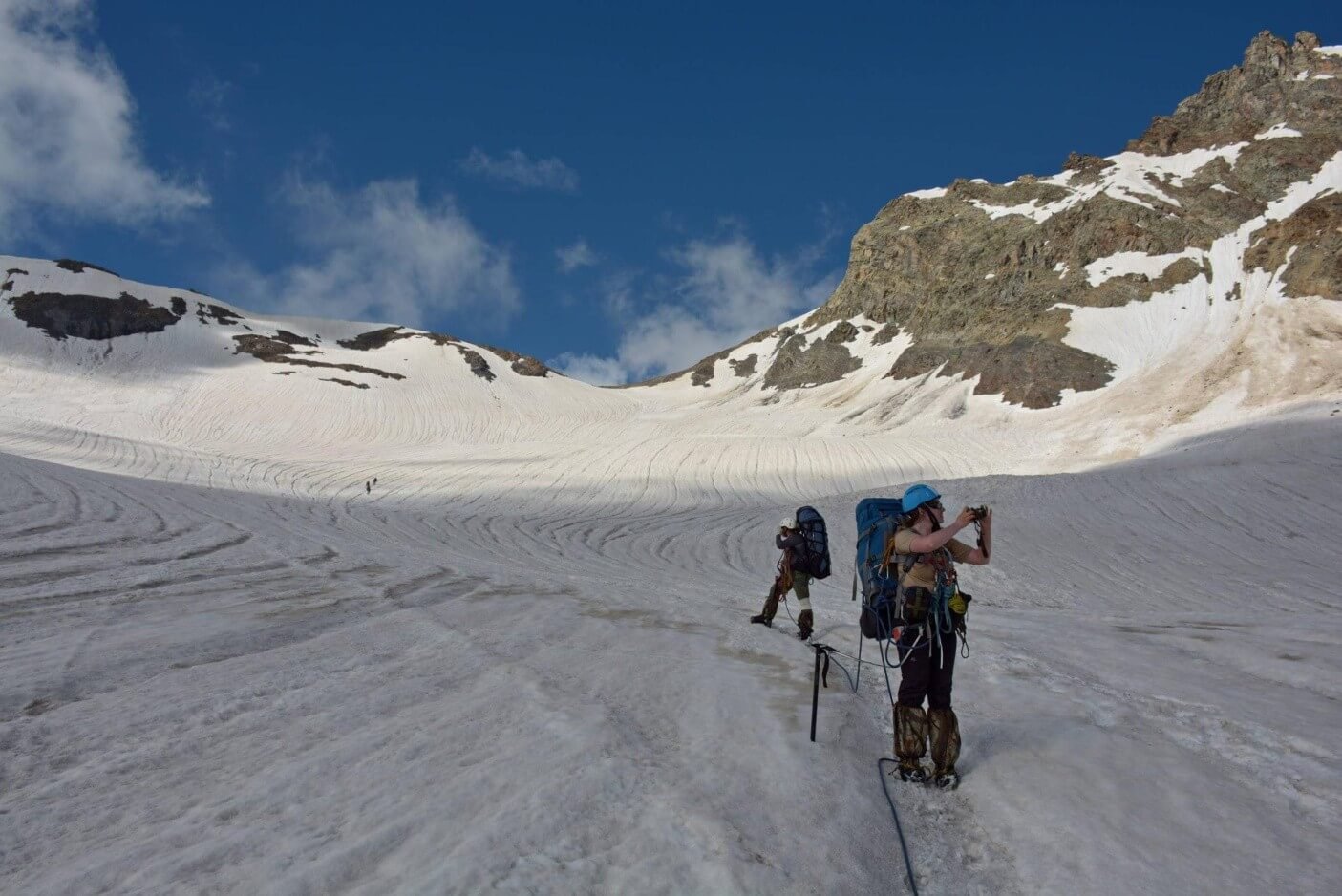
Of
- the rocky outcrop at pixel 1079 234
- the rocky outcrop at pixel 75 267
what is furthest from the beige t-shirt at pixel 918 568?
the rocky outcrop at pixel 75 267

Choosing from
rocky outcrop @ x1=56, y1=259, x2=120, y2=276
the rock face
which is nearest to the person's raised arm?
the rock face

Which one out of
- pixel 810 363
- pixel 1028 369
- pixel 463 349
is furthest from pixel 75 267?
pixel 1028 369

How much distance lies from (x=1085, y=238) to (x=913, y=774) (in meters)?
74.1

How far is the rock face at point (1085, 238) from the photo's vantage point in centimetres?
5334

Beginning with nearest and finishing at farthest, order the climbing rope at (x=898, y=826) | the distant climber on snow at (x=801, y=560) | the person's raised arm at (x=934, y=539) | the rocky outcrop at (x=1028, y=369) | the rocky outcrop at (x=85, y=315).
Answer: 1. the climbing rope at (x=898, y=826)
2. the person's raised arm at (x=934, y=539)
3. the distant climber on snow at (x=801, y=560)
4. the rocky outcrop at (x=1028, y=369)
5. the rocky outcrop at (x=85, y=315)

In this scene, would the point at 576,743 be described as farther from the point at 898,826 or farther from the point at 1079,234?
the point at 1079,234

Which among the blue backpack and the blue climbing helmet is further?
the blue backpack

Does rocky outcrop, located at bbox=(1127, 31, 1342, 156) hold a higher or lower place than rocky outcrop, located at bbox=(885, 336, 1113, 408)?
higher

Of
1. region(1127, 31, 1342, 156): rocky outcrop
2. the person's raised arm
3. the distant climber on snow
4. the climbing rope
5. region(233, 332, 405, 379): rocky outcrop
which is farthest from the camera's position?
region(233, 332, 405, 379): rocky outcrop

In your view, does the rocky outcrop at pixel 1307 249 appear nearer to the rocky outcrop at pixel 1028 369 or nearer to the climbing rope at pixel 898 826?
the rocky outcrop at pixel 1028 369

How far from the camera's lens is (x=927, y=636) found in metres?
4.13

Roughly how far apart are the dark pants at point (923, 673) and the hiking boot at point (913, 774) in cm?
33

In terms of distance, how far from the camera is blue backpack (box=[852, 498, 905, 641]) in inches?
175

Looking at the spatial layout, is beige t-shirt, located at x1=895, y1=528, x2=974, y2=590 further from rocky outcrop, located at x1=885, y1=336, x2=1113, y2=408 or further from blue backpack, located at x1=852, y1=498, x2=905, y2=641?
rocky outcrop, located at x1=885, y1=336, x2=1113, y2=408
